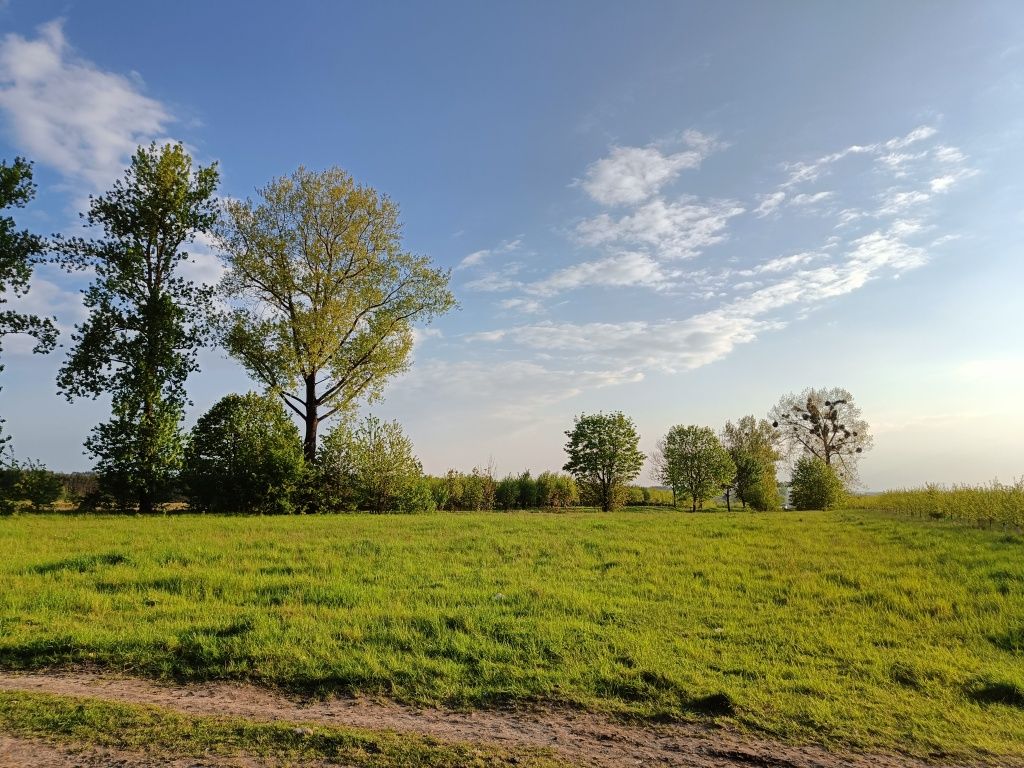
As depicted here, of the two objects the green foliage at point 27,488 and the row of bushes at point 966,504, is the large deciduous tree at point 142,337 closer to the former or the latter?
the green foliage at point 27,488

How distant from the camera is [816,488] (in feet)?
135

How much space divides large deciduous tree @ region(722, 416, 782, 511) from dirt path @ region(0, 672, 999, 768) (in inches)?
1700

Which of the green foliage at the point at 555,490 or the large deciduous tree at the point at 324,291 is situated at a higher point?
the large deciduous tree at the point at 324,291

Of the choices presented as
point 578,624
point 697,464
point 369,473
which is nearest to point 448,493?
point 369,473

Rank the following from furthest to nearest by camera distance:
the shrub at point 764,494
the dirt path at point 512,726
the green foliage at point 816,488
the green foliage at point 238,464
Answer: the shrub at point 764,494
the green foliage at point 816,488
the green foliage at point 238,464
the dirt path at point 512,726

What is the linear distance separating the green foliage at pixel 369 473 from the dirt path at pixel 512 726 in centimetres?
2339

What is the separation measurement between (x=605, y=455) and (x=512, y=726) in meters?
36.9

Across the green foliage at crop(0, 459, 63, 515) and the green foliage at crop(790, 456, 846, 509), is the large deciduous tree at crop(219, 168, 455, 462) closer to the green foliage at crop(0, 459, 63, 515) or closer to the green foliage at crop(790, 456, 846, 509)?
the green foliage at crop(0, 459, 63, 515)

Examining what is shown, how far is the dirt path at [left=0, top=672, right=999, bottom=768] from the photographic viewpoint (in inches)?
186

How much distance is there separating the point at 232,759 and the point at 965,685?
8124mm

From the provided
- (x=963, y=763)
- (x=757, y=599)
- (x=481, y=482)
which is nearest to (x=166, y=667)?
(x=963, y=763)

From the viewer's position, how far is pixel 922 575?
11500mm

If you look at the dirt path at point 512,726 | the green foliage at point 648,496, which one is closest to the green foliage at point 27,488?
the dirt path at point 512,726

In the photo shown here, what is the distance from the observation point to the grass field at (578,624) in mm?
5906
